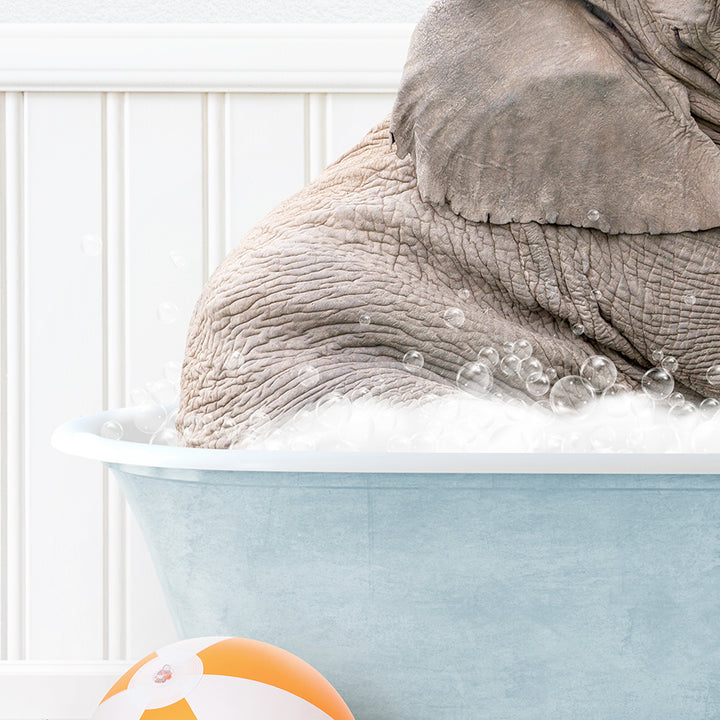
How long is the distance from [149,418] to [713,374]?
65 centimetres

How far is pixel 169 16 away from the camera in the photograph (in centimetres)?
126

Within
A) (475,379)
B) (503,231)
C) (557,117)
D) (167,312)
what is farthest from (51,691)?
(557,117)

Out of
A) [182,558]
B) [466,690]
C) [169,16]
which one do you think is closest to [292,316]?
[182,558]

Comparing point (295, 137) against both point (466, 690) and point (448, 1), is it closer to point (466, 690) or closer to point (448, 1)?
point (448, 1)

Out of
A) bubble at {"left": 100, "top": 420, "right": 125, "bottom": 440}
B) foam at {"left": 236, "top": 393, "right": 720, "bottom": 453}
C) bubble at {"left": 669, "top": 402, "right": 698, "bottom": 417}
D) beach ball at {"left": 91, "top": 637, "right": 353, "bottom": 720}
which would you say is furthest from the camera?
bubble at {"left": 100, "top": 420, "right": 125, "bottom": 440}

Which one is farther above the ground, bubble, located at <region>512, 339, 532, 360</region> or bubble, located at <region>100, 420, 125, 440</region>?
bubble, located at <region>512, 339, 532, 360</region>

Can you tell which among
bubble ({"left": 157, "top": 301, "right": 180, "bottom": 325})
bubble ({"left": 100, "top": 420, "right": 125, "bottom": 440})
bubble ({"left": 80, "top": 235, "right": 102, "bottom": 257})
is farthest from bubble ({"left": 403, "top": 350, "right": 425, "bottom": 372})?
bubble ({"left": 80, "top": 235, "right": 102, "bottom": 257})

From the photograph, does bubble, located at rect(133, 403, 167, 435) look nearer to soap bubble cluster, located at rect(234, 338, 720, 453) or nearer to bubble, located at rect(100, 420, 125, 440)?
bubble, located at rect(100, 420, 125, 440)

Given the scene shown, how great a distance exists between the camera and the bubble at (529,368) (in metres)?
0.84

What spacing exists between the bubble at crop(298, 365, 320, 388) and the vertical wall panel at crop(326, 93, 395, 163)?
540mm

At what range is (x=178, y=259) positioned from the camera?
4.12 ft

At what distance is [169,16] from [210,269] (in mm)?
377

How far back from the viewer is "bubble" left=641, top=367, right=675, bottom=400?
833 mm

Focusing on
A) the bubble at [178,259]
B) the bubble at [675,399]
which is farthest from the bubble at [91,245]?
the bubble at [675,399]
